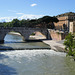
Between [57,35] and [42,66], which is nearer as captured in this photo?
[42,66]

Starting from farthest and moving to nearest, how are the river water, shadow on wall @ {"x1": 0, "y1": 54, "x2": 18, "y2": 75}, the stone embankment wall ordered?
1. the stone embankment wall
2. the river water
3. shadow on wall @ {"x1": 0, "y1": 54, "x2": 18, "y2": 75}

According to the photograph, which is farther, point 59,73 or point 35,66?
point 35,66

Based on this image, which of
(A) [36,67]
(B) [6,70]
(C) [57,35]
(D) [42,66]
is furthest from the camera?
(C) [57,35]

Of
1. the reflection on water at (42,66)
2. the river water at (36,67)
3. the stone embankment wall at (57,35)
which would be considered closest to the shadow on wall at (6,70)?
the river water at (36,67)

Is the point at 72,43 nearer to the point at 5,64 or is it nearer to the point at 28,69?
the point at 28,69

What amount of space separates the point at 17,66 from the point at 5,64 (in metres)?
1.67

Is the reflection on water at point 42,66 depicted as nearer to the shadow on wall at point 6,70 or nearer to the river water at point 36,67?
the river water at point 36,67

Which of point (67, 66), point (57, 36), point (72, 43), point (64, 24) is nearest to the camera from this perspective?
point (67, 66)

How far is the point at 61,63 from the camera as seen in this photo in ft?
63.5

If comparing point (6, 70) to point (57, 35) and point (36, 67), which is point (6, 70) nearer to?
point (36, 67)

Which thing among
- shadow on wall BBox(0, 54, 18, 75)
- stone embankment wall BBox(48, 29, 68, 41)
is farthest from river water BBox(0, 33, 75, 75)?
stone embankment wall BBox(48, 29, 68, 41)

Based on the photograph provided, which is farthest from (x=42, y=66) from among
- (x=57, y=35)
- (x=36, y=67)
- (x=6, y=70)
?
(x=57, y=35)

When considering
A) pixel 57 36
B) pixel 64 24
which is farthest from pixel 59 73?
pixel 64 24

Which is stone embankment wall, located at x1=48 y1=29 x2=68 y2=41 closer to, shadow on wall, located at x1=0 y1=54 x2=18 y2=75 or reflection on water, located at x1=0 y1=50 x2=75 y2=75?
reflection on water, located at x1=0 y1=50 x2=75 y2=75
